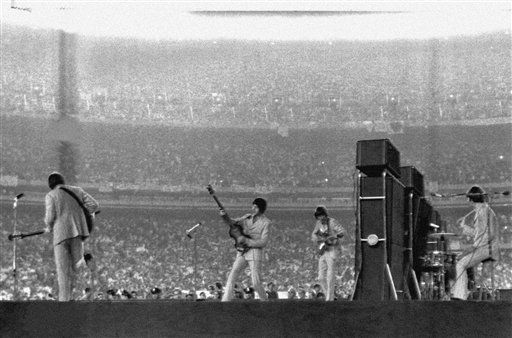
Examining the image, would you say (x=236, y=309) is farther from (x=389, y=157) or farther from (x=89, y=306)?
(x=389, y=157)

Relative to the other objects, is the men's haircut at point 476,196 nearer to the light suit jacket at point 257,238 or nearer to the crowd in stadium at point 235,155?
the light suit jacket at point 257,238

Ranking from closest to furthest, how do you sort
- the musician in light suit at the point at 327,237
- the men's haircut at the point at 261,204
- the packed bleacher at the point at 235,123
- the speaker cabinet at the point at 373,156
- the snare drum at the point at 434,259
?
1. the speaker cabinet at the point at 373,156
2. the snare drum at the point at 434,259
3. the men's haircut at the point at 261,204
4. the musician in light suit at the point at 327,237
5. the packed bleacher at the point at 235,123

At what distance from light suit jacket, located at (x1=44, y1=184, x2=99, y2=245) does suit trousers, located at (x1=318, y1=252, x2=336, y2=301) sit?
136 inches

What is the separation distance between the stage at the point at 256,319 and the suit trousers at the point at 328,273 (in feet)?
14.6

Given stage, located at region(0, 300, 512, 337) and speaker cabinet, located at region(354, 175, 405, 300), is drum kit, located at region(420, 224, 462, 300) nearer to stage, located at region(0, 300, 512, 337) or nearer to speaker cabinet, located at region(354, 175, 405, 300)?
speaker cabinet, located at region(354, 175, 405, 300)

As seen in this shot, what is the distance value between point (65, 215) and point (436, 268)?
13.9 feet

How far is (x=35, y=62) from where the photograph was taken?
25.8m

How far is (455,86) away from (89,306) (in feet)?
69.2

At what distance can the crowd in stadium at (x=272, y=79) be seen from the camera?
2545 cm

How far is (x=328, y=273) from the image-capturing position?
427 inches

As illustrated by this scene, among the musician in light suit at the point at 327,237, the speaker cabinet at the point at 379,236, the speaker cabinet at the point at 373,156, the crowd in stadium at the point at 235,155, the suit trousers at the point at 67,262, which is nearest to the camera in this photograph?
the speaker cabinet at the point at 379,236

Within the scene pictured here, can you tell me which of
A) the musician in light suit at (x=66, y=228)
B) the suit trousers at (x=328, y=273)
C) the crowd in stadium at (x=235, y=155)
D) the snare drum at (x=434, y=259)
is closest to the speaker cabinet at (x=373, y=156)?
the snare drum at (x=434, y=259)

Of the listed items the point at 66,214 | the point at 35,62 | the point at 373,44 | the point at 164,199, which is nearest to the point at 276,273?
the point at 164,199

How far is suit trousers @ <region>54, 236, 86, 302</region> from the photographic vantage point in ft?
26.6
